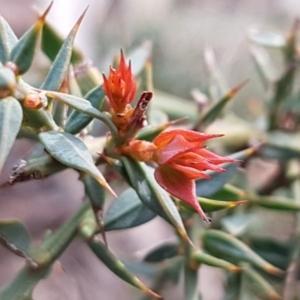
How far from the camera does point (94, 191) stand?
51 cm

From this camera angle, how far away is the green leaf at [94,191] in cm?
51

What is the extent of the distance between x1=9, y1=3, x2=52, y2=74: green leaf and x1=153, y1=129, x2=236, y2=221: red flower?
121 millimetres

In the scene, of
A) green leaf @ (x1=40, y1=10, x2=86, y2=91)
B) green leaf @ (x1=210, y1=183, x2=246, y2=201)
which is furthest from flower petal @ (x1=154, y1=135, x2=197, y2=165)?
green leaf @ (x1=210, y1=183, x2=246, y2=201)

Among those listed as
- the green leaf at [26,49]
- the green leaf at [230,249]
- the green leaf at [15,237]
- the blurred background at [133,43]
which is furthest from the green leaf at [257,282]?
the blurred background at [133,43]

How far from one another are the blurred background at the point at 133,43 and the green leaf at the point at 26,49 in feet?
2.84

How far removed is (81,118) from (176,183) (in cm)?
10

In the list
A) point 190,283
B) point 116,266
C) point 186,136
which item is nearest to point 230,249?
point 190,283

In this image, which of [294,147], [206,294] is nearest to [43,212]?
[206,294]

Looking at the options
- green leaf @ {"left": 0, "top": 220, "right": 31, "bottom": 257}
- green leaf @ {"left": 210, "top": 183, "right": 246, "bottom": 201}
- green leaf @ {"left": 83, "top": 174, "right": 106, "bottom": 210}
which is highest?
green leaf @ {"left": 83, "top": 174, "right": 106, "bottom": 210}

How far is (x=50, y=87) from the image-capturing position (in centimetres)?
43

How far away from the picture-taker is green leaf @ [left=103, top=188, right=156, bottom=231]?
21.5 inches

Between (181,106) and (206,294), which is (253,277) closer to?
(181,106)

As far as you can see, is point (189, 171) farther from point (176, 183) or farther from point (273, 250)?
point (273, 250)

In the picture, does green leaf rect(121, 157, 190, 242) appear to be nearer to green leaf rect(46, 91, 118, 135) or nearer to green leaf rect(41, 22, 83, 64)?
green leaf rect(46, 91, 118, 135)
